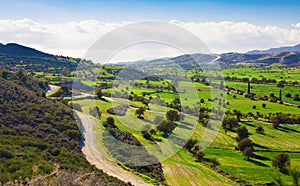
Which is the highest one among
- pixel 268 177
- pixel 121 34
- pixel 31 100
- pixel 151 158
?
pixel 121 34

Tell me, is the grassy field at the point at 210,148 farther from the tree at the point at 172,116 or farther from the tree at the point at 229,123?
the tree at the point at 229,123

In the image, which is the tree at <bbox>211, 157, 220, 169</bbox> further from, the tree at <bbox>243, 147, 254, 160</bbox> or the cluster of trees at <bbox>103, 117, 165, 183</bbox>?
the cluster of trees at <bbox>103, 117, 165, 183</bbox>

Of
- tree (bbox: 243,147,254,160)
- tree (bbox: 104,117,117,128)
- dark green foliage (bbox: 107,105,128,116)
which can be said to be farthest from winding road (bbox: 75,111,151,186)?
tree (bbox: 243,147,254,160)

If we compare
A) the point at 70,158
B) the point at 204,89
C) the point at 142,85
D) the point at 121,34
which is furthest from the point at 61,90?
the point at 121,34

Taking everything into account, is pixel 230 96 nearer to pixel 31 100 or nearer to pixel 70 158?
pixel 31 100

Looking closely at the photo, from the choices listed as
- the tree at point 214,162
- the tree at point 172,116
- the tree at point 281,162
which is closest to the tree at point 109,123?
the tree at point 172,116

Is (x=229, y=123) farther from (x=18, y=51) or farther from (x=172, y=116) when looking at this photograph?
(x=18, y=51)
